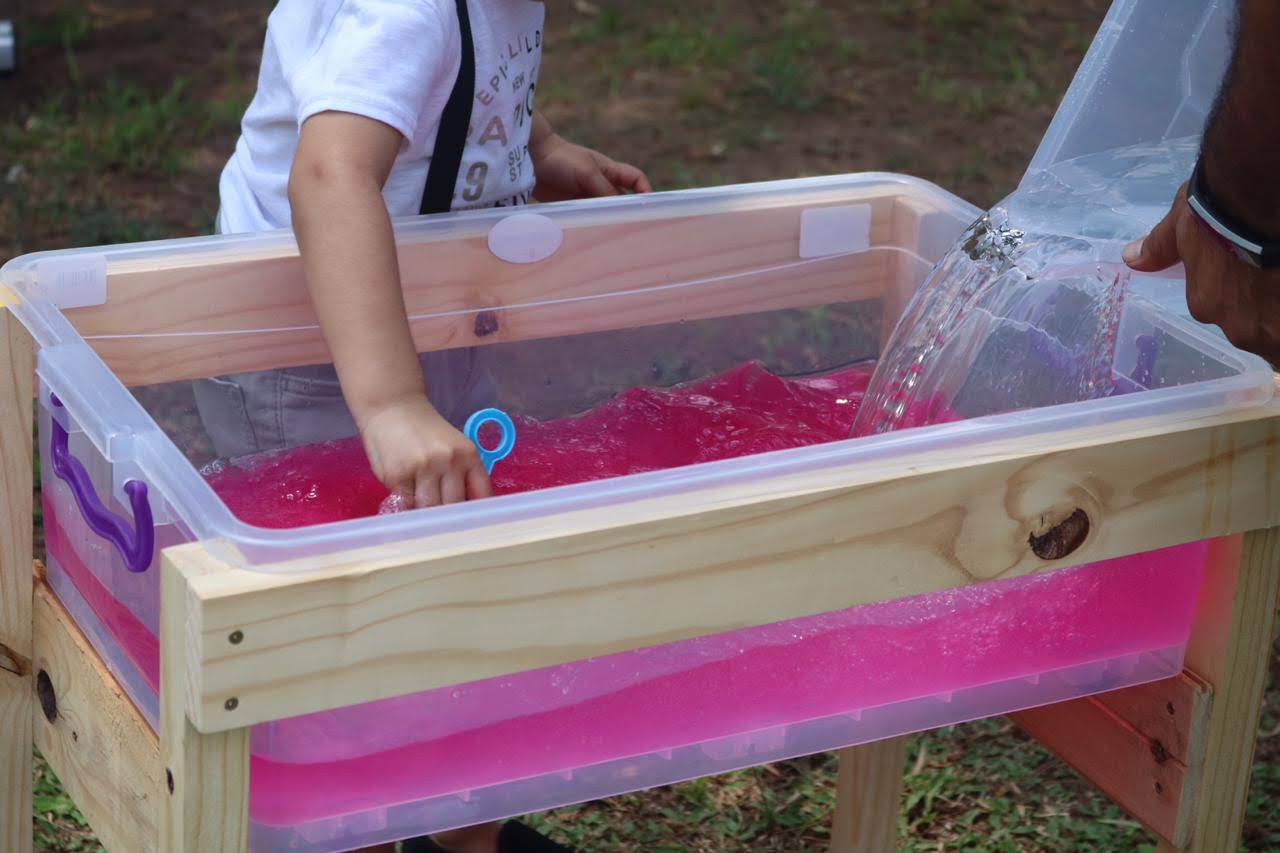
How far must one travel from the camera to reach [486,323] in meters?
1.44

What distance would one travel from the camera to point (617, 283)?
148 cm

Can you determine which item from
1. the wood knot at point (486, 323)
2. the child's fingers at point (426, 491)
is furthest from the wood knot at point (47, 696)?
the wood knot at point (486, 323)

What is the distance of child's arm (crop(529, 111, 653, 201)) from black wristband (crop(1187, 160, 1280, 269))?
72 cm

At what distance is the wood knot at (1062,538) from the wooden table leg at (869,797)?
0.56 meters

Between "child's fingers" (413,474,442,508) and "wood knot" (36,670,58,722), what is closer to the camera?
"child's fingers" (413,474,442,508)

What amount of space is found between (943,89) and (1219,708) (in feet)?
9.88

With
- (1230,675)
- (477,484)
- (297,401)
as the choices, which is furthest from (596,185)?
(1230,675)

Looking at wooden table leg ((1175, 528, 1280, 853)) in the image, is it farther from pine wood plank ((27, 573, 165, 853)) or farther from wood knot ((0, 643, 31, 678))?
wood knot ((0, 643, 31, 678))

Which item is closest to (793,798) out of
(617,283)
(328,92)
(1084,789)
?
(1084,789)

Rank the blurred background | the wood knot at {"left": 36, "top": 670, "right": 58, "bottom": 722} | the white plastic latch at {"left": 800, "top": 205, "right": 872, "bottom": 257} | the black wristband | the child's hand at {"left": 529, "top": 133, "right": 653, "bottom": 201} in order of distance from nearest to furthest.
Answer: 1. the black wristband
2. the wood knot at {"left": 36, "top": 670, "right": 58, "bottom": 722}
3. the white plastic latch at {"left": 800, "top": 205, "right": 872, "bottom": 257}
4. the child's hand at {"left": 529, "top": 133, "right": 653, "bottom": 201}
5. the blurred background

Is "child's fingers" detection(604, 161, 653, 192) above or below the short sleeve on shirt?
below

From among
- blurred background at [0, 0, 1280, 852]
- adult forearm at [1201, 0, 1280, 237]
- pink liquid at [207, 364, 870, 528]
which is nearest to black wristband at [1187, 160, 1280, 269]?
adult forearm at [1201, 0, 1280, 237]

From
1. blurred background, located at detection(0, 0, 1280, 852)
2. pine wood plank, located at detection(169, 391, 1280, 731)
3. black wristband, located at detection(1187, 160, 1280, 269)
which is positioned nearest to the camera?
pine wood plank, located at detection(169, 391, 1280, 731)

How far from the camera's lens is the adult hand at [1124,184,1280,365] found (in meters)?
1.10
